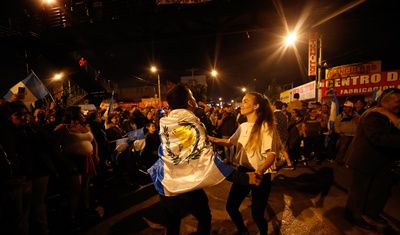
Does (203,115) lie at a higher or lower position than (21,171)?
higher

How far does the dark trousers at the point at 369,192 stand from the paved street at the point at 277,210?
0.27 meters

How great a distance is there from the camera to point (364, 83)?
15.2 metres

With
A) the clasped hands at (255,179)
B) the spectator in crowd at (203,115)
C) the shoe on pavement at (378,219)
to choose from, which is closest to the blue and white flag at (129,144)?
the spectator in crowd at (203,115)

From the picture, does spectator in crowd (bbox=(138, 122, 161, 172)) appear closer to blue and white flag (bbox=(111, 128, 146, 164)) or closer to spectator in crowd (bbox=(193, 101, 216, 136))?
blue and white flag (bbox=(111, 128, 146, 164))

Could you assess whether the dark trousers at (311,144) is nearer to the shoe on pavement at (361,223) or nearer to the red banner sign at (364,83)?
the shoe on pavement at (361,223)

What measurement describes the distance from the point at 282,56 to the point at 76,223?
32.3 metres

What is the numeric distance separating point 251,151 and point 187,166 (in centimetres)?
96

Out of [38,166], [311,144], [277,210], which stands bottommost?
[277,210]

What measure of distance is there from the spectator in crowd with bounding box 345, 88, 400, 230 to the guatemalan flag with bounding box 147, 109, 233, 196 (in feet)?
8.27

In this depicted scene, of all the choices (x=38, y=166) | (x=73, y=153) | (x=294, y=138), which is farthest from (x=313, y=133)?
(x=38, y=166)

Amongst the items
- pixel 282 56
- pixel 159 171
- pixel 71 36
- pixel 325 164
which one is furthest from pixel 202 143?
pixel 282 56

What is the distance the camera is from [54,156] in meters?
3.57

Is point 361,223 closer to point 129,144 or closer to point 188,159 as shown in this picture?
point 188,159

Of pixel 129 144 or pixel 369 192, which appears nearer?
pixel 369 192
